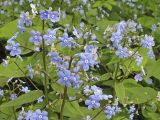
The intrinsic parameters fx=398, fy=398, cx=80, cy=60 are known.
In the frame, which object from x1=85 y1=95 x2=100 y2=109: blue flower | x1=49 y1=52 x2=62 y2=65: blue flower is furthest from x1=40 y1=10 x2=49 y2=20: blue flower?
x1=85 y1=95 x2=100 y2=109: blue flower

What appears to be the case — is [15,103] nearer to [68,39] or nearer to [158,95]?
[68,39]

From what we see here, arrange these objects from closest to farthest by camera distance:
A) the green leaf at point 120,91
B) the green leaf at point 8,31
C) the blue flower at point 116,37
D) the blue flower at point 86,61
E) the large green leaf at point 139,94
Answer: the blue flower at point 86,61
the green leaf at point 120,91
the blue flower at point 116,37
the large green leaf at point 139,94
the green leaf at point 8,31

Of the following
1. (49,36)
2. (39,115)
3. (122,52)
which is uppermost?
(49,36)

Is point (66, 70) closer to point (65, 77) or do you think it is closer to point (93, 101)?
point (65, 77)

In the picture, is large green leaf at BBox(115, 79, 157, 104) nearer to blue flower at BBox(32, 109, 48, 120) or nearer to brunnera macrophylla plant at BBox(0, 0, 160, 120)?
brunnera macrophylla plant at BBox(0, 0, 160, 120)

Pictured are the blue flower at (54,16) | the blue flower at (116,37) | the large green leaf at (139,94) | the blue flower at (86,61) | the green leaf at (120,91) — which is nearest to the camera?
the blue flower at (86,61)

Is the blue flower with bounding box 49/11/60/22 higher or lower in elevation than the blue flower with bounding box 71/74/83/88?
higher

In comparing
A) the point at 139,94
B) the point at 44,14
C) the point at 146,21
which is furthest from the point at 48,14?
the point at 146,21

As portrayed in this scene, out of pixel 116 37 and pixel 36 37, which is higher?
pixel 36 37

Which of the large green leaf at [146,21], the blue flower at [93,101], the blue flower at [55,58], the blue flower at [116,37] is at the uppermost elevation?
the blue flower at [55,58]

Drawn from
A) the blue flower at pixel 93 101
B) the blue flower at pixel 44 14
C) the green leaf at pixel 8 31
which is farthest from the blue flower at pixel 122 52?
the green leaf at pixel 8 31

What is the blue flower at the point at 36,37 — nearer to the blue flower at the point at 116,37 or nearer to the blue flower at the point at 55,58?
the blue flower at the point at 55,58
